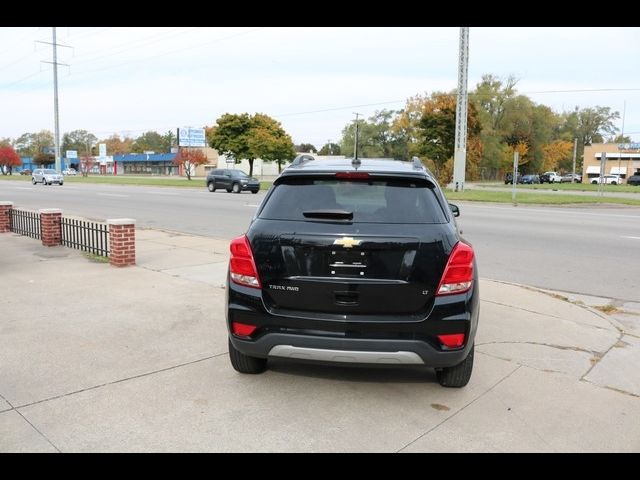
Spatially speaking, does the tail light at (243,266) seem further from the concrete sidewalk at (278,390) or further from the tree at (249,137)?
the tree at (249,137)

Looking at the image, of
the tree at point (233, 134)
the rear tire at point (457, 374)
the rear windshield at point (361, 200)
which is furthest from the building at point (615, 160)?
the rear windshield at point (361, 200)

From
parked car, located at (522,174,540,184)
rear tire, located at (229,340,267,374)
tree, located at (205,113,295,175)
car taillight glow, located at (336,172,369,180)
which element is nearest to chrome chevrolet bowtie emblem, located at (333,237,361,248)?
car taillight glow, located at (336,172,369,180)

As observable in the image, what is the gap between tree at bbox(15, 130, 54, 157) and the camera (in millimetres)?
130000

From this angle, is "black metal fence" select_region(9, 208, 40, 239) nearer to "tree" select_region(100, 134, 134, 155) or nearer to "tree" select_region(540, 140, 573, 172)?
"tree" select_region(540, 140, 573, 172)

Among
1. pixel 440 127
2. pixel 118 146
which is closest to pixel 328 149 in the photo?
pixel 118 146

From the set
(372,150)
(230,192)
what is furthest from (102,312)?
(372,150)

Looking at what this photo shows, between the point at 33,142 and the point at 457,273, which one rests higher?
the point at 33,142

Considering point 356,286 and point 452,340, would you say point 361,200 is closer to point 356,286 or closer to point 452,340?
point 356,286

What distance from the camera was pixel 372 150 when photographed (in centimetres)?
8831

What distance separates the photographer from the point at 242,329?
3.86 metres

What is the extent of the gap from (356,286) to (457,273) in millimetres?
689

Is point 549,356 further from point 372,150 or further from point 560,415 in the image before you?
point 372,150

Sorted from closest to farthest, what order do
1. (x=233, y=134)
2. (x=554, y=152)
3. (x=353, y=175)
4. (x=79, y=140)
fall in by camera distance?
(x=353, y=175) < (x=233, y=134) < (x=554, y=152) < (x=79, y=140)

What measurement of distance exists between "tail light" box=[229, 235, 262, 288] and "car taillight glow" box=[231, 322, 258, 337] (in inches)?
11.0
